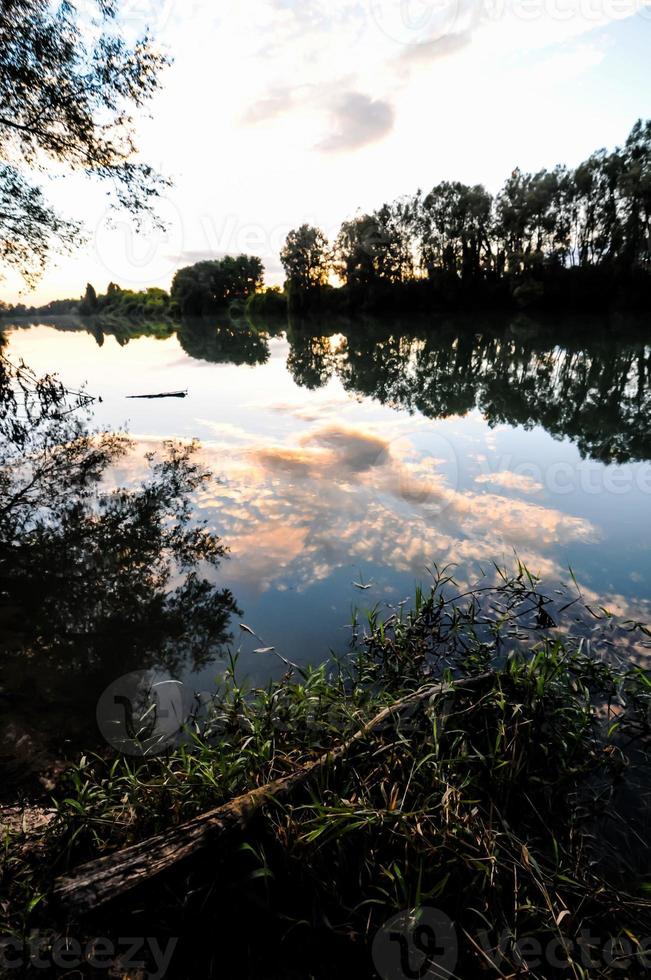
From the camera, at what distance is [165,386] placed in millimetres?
18734

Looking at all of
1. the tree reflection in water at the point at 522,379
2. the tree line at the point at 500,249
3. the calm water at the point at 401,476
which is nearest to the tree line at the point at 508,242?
the tree line at the point at 500,249

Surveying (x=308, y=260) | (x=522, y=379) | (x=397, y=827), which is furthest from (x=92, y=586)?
(x=308, y=260)

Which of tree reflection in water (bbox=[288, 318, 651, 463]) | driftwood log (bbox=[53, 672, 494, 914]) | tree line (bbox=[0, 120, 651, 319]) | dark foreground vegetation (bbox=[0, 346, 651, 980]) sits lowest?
dark foreground vegetation (bbox=[0, 346, 651, 980])

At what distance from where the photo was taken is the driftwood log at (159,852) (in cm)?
180

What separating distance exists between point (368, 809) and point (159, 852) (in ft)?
3.52

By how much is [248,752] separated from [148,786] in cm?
64

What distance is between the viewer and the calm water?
496 centimetres

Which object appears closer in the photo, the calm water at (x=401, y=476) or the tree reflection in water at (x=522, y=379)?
the calm water at (x=401, y=476)

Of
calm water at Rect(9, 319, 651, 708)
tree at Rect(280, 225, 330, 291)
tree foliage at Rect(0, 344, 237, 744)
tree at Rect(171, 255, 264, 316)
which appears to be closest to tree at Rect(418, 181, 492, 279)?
tree at Rect(280, 225, 330, 291)

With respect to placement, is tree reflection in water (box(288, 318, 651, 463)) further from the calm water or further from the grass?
the grass

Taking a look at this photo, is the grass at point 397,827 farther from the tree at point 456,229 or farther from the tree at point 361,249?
the tree at point 361,249

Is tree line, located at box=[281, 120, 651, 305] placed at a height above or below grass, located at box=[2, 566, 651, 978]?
above

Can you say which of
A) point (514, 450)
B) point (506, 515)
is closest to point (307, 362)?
point (514, 450)

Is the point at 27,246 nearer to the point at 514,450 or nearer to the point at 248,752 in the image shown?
the point at 514,450
